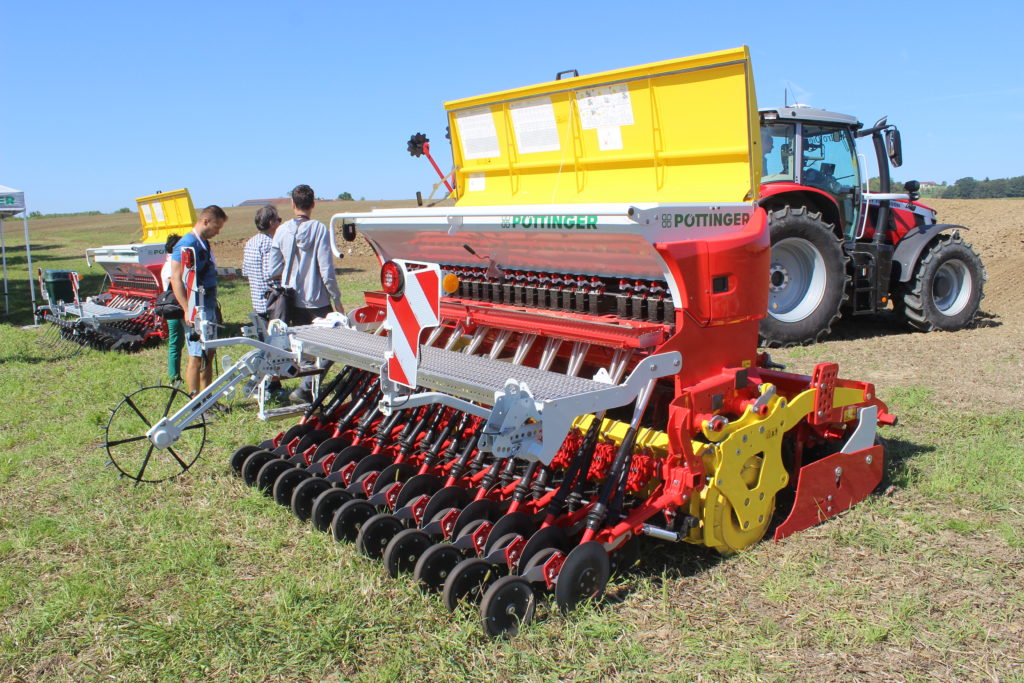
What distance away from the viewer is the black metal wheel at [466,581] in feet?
9.96

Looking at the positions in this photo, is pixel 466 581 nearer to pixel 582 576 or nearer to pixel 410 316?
pixel 582 576

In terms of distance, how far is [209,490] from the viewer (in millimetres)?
4617

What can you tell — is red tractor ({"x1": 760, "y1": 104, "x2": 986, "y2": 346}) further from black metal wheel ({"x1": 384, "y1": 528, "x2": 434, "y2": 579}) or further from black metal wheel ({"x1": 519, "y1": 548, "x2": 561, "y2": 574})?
black metal wheel ({"x1": 384, "y1": 528, "x2": 434, "y2": 579})

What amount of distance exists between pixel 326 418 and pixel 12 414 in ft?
11.5

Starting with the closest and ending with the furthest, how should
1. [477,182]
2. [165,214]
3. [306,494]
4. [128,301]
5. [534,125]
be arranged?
[306,494]
[534,125]
[477,182]
[128,301]
[165,214]

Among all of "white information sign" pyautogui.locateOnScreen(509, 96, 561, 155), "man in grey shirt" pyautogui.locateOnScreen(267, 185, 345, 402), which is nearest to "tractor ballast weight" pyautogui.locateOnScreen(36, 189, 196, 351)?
"man in grey shirt" pyautogui.locateOnScreen(267, 185, 345, 402)

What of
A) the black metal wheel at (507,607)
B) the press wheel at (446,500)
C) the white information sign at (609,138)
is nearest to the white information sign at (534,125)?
the white information sign at (609,138)

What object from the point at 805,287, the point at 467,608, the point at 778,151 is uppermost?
the point at 778,151

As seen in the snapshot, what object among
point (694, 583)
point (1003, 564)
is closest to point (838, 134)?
point (1003, 564)

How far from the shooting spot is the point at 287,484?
13.9 feet

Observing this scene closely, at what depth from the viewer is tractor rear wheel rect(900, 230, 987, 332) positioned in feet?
29.2

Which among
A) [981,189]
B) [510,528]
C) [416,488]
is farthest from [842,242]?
[981,189]

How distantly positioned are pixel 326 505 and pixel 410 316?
1.19m

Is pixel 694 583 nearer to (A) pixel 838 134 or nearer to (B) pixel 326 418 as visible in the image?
(B) pixel 326 418
